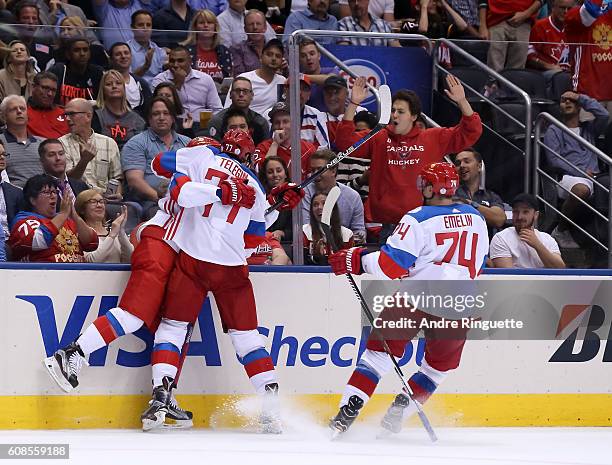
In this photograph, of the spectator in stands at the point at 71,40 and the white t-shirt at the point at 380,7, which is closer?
the spectator in stands at the point at 71,40

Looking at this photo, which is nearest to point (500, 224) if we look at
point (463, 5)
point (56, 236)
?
point (56, 236)

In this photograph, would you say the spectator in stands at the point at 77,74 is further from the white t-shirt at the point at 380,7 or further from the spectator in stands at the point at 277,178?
the white t-shirt at the point at 380,7

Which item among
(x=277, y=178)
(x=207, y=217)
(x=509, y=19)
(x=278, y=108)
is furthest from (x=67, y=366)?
(x=509, y=19)

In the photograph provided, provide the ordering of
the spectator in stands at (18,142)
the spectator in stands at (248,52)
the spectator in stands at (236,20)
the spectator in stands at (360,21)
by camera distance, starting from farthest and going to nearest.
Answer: the spectator in stands at (360,21), the spectator in stands at (236,20), the spectator in stands at (248,52), the spectator in stands at (18,142)

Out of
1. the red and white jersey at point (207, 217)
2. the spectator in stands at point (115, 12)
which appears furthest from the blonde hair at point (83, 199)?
the spectator in stands at point (115, 12)

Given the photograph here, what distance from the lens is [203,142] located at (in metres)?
6.04

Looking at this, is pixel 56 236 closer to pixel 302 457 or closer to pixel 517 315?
pixel 302 457

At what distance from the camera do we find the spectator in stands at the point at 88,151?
6074 mm

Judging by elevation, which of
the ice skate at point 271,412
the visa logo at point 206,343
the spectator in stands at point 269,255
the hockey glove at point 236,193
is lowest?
the ice skate at point 271,412

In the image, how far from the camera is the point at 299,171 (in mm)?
6398

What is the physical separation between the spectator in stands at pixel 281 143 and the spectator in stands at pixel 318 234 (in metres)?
0.18

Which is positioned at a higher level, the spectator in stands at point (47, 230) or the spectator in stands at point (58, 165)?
the spectator in stands at point (58, 165)

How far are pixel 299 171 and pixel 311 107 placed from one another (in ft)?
1.09

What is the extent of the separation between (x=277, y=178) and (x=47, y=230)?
119cm
